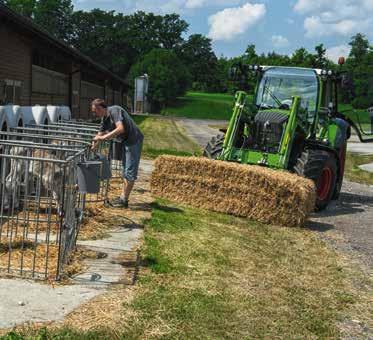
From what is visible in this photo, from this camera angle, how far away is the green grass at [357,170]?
1830cm

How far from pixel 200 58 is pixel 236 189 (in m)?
126

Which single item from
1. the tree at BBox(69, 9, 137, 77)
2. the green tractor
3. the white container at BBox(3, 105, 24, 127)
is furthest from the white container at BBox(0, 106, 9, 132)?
the tree at BBox(69, 9, 137, 77)

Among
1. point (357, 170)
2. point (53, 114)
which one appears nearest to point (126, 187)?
point (53, 114)

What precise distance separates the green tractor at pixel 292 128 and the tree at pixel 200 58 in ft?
394

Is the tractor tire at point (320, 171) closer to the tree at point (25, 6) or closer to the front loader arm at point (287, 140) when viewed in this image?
the front loader arm at point (287, 140)

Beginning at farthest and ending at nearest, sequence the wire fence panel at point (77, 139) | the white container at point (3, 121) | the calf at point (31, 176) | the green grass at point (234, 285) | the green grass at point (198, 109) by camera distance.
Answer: the green grass at point (198, 109)
the white container at point (3, 121)
the wire fence panel at point (77, 139)
the calf at point (31, 176)
the green grass at point (234, 285)

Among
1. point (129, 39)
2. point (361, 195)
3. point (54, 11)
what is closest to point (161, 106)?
point (129, 39)

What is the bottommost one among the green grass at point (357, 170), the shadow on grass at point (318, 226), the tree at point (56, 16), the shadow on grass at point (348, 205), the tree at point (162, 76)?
the green grass at point (357, 170)

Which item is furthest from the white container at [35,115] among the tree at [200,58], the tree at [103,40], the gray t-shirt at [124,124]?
the tree at [200,58]

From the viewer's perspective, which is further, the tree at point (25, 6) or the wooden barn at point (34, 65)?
the tree at point (25, 6)

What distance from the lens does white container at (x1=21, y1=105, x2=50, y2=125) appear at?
1148 centimetres

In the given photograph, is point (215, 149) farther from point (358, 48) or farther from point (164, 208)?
point (358, 48)

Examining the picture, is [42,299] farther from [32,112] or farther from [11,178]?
[32,112]

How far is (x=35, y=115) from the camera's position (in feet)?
39.3
